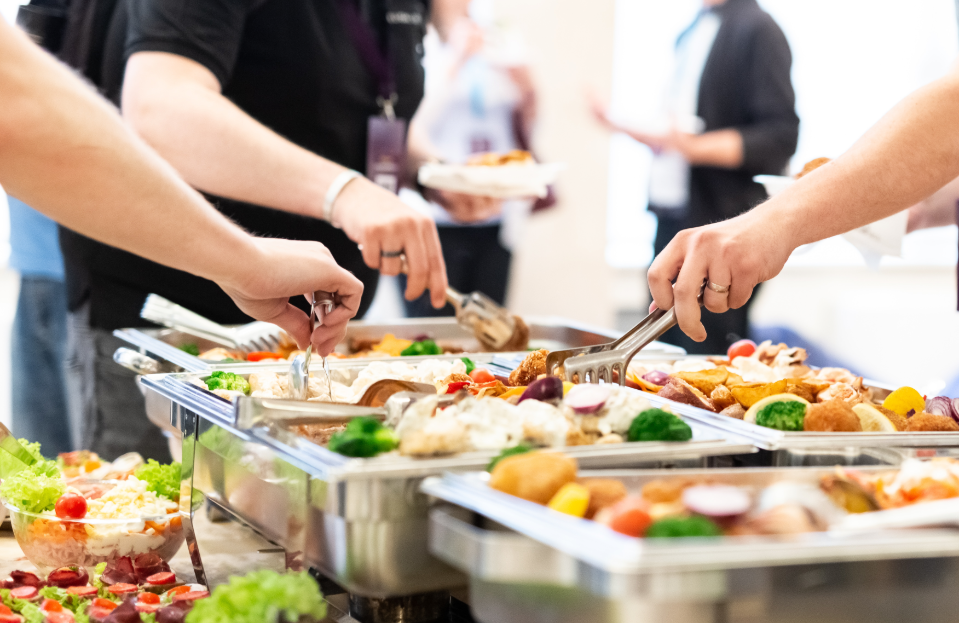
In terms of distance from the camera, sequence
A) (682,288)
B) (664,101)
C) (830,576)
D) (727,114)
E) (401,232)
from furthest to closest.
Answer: (664,101) < (727,114) < (401,232) < (682,288) < (830,576)

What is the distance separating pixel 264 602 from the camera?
897 mm

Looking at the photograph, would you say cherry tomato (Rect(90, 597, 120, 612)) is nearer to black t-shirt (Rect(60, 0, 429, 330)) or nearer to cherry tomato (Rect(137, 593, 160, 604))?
cherry tomato (Rect(137, 593, 160, 604))

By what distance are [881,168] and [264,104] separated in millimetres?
1457

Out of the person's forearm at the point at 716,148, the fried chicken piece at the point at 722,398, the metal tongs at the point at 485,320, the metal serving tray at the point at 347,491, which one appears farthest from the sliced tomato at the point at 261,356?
the person's forearm at the point at 716,148

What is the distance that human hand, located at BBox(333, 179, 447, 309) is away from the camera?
5.99 ft

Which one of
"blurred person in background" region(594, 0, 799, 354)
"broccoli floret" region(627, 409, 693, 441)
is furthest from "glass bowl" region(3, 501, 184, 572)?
"blurred person in background" region(594, 0, 799, 354)

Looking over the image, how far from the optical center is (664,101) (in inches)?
165

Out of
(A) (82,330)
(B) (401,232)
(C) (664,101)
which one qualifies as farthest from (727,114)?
(A) (82,330)

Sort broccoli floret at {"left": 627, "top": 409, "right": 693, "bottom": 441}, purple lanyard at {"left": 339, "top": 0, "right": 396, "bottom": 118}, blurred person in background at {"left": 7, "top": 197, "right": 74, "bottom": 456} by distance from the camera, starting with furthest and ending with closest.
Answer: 1. blurred person in background at {"left": 7, "top": 197, "right": 74, "bottom": 456}
2. purple lanyard at {"left": 339, "top": 0, "right": 396, "bottom": 118}
3. broccoli floret at {"left": 627, "top": 409, "right": 693, "bottom": 441}

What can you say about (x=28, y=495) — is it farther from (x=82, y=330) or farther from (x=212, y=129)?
(x=82, y=330)

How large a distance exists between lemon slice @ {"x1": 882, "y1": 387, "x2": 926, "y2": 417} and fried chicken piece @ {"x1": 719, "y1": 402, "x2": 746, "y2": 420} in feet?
0.87

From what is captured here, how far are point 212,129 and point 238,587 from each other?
1260 millimetres

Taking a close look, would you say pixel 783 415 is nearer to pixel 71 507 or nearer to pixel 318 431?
pixel 318 431

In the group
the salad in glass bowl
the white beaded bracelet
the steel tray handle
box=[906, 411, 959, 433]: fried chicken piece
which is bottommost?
the salad in glass bowl
